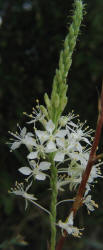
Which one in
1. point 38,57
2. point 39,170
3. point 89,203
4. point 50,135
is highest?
point 38,57

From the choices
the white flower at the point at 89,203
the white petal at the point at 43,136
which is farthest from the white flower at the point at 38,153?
the white flower at the point at 89,203

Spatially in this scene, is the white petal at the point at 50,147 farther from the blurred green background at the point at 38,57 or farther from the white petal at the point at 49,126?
the blurred green background at the point at 38,57

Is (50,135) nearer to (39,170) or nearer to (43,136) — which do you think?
(43,136)

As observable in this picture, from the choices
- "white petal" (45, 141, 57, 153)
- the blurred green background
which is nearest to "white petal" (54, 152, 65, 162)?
"white petal" (45, 141, 57, 153)

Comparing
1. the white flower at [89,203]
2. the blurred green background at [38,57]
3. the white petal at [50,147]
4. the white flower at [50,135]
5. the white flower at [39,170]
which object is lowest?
the white flower at [89,203]

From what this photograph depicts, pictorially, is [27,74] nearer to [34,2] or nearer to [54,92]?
[34,2]

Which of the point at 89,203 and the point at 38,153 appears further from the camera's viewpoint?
the point at 89,203

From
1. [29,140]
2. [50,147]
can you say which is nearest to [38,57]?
[29,140]

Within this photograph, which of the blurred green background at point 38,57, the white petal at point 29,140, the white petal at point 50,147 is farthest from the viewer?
the blurred green background at point 38,57

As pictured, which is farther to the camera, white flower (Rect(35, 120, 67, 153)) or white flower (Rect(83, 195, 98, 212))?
white flower (Rect(83, 195, 98, 212))

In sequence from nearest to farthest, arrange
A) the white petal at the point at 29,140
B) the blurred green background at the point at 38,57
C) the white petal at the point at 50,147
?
the white petal at the point at 50,147, the white petal at the point at 29,140, the blurred green background at the point at 38,57

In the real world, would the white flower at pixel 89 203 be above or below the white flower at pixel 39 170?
below

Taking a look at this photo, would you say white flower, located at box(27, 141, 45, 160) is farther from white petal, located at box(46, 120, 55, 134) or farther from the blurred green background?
the blurred green background
